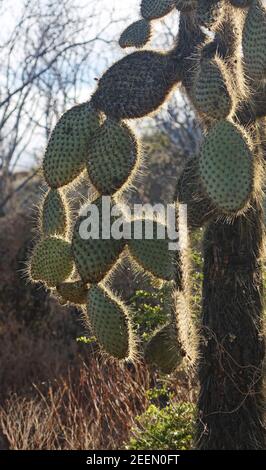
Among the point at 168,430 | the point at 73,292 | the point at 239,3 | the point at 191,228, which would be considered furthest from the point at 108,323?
the point at 239,3

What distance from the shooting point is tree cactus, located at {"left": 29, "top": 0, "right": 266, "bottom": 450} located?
132 inches

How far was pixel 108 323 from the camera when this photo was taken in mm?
3367

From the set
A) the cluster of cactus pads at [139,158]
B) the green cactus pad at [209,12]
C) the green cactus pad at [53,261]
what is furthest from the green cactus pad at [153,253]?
the green cactus pad at [209,12]

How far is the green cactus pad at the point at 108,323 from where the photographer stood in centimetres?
336

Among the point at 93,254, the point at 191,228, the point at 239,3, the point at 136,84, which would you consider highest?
the point at 239,3

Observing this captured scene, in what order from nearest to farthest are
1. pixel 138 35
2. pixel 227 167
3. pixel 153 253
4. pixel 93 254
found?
1. pixel 227 167
2. pixel 93 254
3. pixel 153 253
4. pixel 138 35

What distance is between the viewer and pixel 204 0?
11.2 feet

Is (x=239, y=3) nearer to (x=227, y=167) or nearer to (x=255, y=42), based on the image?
(x=255, y=42)

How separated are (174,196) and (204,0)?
0.90 meters

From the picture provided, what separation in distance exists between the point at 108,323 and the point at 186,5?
1.32 meters

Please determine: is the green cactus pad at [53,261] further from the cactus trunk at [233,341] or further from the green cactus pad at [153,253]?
the cactus trunk at [233,341]

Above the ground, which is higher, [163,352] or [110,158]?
[110,158]
